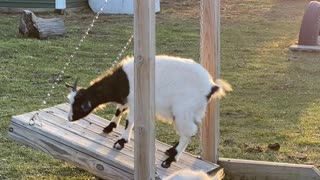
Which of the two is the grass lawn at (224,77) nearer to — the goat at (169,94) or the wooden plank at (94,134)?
the wooden plank at (94,134)

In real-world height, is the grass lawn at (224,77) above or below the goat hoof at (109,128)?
below

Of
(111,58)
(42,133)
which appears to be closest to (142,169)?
(42,133)

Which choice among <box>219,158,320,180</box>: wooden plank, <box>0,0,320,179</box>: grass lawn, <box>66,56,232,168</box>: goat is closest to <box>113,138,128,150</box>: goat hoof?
<box>66,56,232,168</box>: goat

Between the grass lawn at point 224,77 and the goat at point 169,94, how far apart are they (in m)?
0.69

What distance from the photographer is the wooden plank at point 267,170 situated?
5.45 m

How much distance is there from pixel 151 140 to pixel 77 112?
147cm

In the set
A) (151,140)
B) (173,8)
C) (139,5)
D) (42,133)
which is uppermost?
(139,5)

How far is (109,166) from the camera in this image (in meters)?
4.96

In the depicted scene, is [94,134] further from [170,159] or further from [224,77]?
[224,77]

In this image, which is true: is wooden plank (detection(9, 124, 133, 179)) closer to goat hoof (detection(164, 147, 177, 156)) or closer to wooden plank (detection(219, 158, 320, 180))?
goat hoof (detection(164, 147, 177, 156))

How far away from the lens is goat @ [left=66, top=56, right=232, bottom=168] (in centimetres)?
503

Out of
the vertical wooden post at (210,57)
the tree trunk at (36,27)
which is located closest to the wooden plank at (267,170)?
the vertical wooden post at (210,57)

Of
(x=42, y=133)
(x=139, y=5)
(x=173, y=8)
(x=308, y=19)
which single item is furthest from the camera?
(x=173, y=8)

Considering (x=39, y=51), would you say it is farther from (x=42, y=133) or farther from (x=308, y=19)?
(x=42, y=133)
